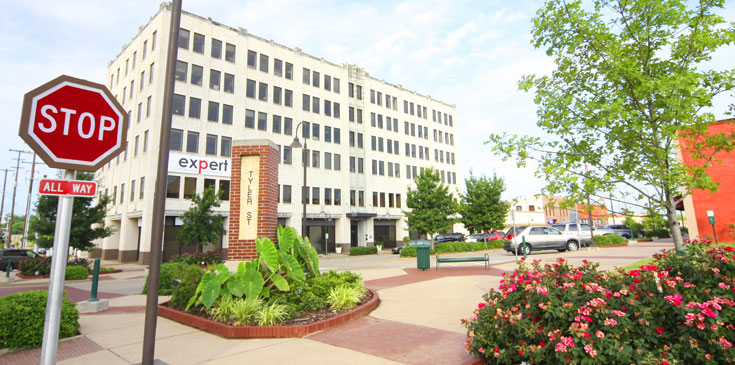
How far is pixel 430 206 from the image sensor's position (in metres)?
32.6

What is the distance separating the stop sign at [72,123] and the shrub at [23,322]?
4.41 m

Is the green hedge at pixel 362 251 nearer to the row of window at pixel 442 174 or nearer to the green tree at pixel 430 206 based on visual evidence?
the green tree at pixel 430 206

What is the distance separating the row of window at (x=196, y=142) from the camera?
29.6 metres

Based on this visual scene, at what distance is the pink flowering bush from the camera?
3.42m

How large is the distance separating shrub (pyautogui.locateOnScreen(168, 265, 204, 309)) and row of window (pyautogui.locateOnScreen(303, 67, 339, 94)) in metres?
33.7

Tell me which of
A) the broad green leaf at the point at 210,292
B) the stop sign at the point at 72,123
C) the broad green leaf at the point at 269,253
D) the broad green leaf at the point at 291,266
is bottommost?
the broad green leaf at the point at 210,292

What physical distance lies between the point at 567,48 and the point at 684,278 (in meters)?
4.73

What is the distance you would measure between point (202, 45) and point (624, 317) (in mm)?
35856

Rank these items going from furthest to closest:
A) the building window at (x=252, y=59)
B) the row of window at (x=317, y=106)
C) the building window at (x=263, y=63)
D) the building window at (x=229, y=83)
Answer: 1. the row of window at (x=317, y=106)
2. the building window at (x=263, y=63)
3. the building window at (x=252, y=59)
4. the building window at (x=229, y=83)

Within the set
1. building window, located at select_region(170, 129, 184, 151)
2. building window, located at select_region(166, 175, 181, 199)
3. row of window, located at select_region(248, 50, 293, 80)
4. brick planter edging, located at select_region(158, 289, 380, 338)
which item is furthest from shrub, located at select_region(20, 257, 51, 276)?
row of window, located at select_region(248, 50, 293, 80)

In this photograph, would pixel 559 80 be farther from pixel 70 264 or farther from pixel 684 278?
pixel 70 264

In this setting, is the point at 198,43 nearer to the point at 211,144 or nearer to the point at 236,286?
the point at 211,144

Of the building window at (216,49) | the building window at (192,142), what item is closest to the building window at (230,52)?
the building window at (216,49)

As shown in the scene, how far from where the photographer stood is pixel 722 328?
11.0 ft
